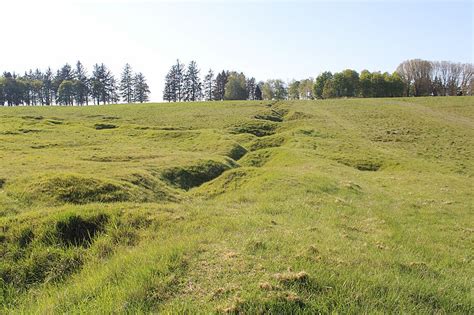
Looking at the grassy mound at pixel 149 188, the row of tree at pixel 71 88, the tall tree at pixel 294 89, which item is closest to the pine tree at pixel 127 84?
the row of tree at pixel 71 88

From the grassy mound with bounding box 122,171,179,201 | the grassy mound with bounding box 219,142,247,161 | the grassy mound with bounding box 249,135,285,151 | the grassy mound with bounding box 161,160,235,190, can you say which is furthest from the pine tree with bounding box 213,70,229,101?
the grassy mound with bounding box 122,171,179,201

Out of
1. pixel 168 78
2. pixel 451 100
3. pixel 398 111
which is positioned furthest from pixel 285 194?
pixel 168 78

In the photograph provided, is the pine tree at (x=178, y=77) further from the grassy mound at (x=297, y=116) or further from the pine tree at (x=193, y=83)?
the grassy mound at (x=297, y=116)

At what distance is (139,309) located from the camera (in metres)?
4.43

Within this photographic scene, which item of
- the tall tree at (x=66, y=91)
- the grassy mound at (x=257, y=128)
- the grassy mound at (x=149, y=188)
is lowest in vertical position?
the grassy mound at (x=149, y=188)

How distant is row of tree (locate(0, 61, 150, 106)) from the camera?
111625 mm

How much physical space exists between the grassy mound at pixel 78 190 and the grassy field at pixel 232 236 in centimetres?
7

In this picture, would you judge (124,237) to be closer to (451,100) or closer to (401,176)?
(401,176)

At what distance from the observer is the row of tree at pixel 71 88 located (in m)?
112

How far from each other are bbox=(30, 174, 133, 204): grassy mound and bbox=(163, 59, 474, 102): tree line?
98.9 m

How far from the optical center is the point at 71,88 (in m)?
112

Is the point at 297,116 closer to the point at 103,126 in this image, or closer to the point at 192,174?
the point at 103,126

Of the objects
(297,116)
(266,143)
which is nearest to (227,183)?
(266,143)

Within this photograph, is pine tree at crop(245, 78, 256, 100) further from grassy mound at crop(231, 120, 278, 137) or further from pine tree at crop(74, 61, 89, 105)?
grassy mound at crop(231, 120, 278, 137)
